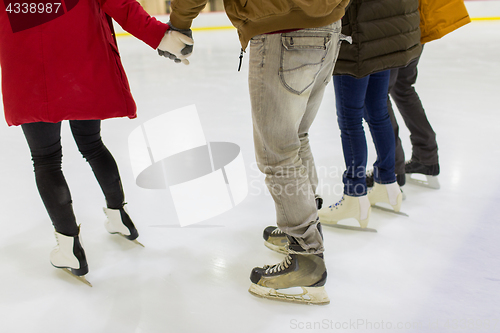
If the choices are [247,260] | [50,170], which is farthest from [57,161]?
[247,260]

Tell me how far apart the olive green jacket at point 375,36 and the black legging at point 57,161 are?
2.49ft

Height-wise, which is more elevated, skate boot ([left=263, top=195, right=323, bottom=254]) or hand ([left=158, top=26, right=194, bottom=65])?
hand ([left=158, top=26, right=194, bottom=65])

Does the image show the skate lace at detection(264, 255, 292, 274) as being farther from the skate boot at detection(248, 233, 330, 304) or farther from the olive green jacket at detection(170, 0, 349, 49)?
the olive green jacket at detection(170, 0, 349, 49)

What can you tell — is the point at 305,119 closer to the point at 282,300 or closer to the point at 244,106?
the point at 282,300

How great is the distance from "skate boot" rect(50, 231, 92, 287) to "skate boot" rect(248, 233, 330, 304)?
484 mm

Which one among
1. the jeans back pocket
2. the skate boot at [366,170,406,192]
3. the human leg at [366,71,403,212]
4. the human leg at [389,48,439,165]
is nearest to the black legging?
the jeans back pocket

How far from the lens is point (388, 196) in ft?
4.90

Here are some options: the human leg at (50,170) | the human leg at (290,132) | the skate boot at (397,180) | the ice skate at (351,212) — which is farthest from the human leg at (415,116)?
the human leg at (50,170)

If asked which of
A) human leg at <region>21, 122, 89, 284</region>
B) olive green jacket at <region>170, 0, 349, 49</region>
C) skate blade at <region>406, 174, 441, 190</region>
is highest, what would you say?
olive green jacket at <region>170, 0, 349, 49</region>

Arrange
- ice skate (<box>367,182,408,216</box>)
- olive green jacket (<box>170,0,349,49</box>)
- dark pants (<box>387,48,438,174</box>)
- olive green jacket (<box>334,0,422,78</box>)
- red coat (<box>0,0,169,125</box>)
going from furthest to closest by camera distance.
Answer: dark pants (<box>387,48,438,174</box>) → ice skate (<box>367,182,408,216</box>) → olive green jacket (<box>334,0,422,78</box>) → red coat (<box>0,0,169,125</box>) → olive green jacket (<box>170,0,349,49</box>)

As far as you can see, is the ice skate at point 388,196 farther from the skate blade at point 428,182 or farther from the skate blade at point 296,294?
the skate blade at point 296,294

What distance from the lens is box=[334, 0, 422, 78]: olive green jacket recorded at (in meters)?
1.21

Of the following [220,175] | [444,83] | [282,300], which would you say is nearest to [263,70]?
[282,300]

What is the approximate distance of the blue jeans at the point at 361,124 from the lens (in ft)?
4.28
